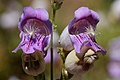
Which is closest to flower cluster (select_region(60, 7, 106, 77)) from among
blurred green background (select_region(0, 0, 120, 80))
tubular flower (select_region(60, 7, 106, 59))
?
tubular flower (select_region(60, 7, 106, 59))

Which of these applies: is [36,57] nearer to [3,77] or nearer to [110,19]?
[3,77]

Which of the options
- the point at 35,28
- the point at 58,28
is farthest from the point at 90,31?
the point at 58,28

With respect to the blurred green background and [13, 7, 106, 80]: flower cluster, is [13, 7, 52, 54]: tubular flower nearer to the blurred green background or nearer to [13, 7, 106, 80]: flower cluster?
[13, 7, 106, 80]: flower cluster

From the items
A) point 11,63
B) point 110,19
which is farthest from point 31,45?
point 110,19

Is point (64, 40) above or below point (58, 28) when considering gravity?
below

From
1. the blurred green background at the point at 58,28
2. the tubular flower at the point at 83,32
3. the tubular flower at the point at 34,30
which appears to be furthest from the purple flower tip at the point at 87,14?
the blurred green background at the point at 58,28

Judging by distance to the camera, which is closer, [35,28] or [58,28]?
[35,28]

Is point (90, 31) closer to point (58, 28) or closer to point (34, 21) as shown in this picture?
point (34, 21)
